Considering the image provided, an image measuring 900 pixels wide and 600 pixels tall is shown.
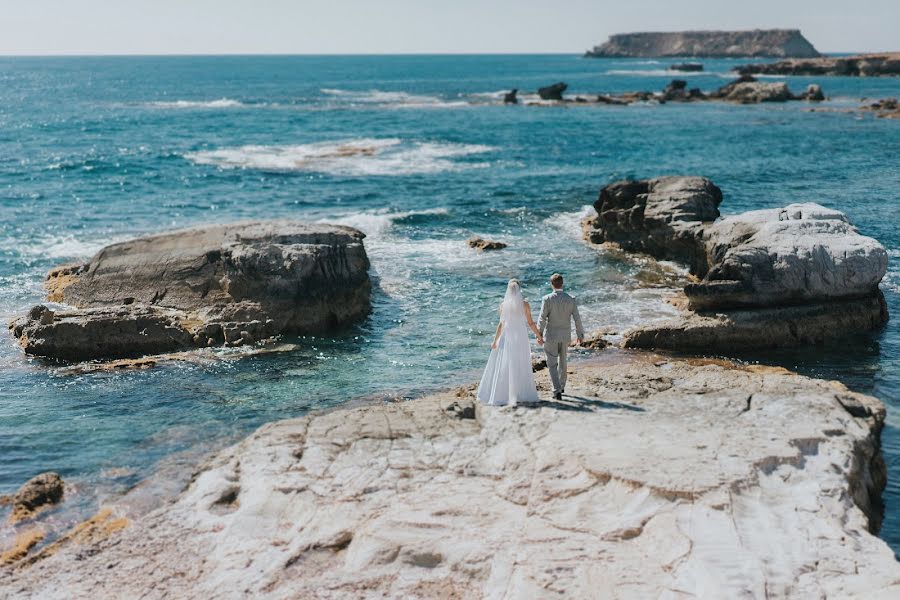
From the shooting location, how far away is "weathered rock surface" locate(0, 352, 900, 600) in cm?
905

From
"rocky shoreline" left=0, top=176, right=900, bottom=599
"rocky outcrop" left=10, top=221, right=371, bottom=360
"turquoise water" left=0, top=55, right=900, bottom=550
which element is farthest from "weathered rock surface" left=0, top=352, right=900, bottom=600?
"rocky outcrop" left=10, top=221, right=371, bottom=360

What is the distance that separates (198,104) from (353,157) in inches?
1817

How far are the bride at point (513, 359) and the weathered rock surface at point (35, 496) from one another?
626 centimetres

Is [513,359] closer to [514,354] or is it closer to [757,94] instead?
[514,354]

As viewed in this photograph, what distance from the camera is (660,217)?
26.8 m

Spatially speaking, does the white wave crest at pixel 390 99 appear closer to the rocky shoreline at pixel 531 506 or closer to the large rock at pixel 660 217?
the large rock at pixel 660 217

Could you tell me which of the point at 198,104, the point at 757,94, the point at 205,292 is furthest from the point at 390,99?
the point at 205,292

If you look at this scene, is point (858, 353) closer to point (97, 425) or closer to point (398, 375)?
point (398, 375)

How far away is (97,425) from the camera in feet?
49.3

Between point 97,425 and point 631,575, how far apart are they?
9.96 meters

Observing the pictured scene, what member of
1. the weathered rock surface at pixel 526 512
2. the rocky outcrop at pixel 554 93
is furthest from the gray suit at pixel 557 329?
the rocky outcrop at pixel 554 93

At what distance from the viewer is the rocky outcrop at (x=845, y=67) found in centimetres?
11662

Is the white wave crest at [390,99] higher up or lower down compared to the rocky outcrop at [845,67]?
lower down

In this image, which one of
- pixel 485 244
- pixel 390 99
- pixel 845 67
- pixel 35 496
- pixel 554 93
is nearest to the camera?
pixel 35 496
